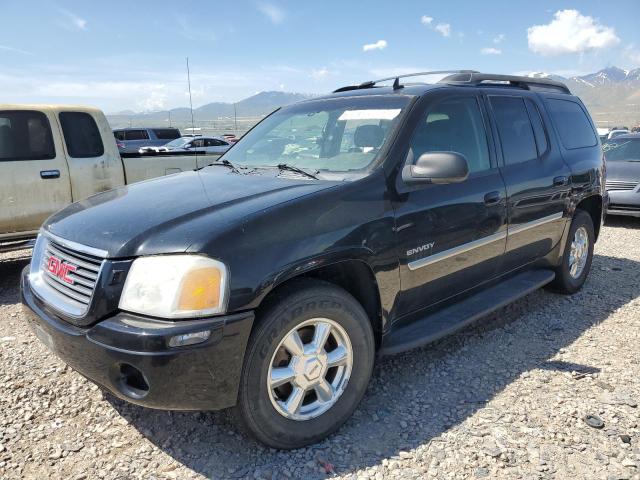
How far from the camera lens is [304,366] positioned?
2.49 meters

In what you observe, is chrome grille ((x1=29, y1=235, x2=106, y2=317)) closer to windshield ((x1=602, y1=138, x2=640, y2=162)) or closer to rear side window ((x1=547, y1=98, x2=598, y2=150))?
rear side window ((x1=547, y1=98, x2=598, y2=150))

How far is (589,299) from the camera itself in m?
4.78

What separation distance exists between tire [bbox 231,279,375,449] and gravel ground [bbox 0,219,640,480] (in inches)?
5.5

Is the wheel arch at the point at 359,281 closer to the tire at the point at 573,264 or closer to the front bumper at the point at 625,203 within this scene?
the tire at the point at 573,264

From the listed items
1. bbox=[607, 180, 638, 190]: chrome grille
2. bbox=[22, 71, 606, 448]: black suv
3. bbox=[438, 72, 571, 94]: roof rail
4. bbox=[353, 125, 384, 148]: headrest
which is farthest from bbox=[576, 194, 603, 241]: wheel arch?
bbox=[607, 180, 638, 190]: chrome grille

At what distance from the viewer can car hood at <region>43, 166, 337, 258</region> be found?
2.25m

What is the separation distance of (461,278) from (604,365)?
3.81 ft

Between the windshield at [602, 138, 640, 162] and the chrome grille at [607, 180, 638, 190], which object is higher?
the windshield at [602, 138, 640, 162]

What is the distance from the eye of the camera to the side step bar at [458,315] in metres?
2.94

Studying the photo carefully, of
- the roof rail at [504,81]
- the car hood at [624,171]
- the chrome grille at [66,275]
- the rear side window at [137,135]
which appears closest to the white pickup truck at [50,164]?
the chrome grille at [66,275]

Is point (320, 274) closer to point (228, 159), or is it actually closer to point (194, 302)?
point (194, 302)

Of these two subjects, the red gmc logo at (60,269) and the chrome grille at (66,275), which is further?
the red gmc logo at (60,269)

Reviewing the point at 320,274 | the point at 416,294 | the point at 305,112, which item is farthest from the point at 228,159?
the point at 416,294

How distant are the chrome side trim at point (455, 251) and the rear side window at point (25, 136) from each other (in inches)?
183
